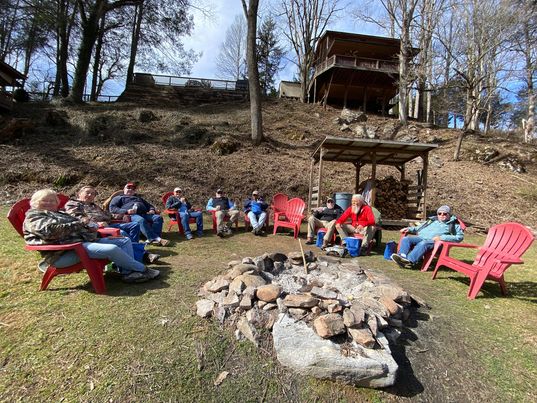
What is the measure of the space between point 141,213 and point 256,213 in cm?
240

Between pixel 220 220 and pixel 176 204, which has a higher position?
pixel 176 204

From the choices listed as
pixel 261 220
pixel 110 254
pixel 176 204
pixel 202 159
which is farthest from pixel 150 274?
pixel 202 159

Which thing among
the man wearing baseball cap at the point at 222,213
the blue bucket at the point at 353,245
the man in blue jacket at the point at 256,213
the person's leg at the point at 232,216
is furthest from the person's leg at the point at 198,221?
the blue bucket at the point at 353,245

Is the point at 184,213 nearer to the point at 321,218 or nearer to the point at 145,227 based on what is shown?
the point at 145,227

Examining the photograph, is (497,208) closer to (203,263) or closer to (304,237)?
(304,237)

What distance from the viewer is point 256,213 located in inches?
263

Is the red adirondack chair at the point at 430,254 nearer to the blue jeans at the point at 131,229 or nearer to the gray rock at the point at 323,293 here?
the gray rock at the point at 323,293

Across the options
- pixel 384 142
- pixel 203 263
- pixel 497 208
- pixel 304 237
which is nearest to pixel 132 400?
pixel 203 263

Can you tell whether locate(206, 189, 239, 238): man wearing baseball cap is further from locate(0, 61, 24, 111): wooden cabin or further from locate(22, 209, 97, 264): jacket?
locate(0, 61, 24, 111): wooden cabin

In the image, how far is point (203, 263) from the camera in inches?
165

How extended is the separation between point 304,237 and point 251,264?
3435 mm

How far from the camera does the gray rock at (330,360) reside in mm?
2123

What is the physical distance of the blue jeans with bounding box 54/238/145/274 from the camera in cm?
289

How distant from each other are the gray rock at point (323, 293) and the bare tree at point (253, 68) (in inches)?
400
